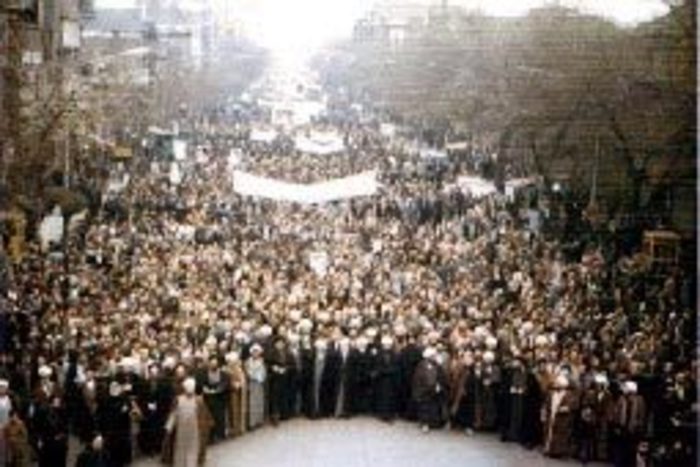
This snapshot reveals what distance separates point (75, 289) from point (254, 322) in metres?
1.80

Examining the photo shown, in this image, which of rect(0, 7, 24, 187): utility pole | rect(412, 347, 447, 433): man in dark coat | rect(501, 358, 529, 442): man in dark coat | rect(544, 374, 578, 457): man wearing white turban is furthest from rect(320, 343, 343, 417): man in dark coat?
rect(0, 7, 24, 187): utility pole

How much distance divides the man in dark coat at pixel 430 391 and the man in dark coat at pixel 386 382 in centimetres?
20

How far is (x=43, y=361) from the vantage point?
11.2m

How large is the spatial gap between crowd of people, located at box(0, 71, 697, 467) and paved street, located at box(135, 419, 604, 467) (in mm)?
155

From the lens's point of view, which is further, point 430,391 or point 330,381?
point 330,381

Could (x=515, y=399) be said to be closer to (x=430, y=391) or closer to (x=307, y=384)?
(x=430, y=391)

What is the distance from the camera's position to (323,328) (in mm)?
12672

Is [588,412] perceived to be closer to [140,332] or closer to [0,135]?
[140,332]

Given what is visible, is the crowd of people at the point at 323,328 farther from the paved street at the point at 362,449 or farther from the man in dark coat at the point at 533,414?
the paved street at the point at 362,449

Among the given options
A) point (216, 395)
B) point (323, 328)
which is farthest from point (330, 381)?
point (216, 395)

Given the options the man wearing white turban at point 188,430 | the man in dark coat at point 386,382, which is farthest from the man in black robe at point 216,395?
the man in dark coat at point 386,382

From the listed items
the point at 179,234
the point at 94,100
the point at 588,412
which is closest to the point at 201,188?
the point at 179,234

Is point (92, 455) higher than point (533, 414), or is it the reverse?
point (92, 455)

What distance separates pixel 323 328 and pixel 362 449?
1574mm
